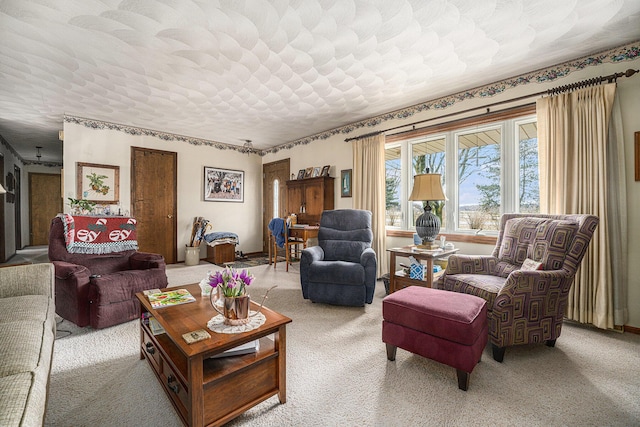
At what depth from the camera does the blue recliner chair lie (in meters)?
2.92

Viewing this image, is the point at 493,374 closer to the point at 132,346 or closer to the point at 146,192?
the point at 132,346

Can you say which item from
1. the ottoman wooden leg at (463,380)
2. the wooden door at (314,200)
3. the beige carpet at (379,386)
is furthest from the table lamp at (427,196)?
the wooden door at (314,200)

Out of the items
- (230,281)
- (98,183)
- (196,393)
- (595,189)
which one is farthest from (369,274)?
(98,183)

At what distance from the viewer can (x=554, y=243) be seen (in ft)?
6.91

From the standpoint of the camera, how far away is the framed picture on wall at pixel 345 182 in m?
4.66

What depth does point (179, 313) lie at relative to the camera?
1626 millimetres

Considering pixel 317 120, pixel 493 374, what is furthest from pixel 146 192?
pixel 493 374

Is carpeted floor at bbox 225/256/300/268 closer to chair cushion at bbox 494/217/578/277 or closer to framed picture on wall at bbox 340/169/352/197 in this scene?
framed picture on wall at bbox 340/169/352/197

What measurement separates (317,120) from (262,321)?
3661mm

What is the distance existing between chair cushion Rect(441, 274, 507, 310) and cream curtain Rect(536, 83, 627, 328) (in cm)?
91

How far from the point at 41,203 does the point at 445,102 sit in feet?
33.1

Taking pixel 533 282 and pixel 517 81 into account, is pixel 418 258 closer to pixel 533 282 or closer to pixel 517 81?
pixel 533 282

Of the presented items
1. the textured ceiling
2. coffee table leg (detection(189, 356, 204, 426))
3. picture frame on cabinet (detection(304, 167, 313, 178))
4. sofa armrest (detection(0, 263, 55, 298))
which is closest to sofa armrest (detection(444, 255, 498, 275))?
the textured ceiling

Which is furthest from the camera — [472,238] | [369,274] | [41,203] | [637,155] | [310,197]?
[41,203]
